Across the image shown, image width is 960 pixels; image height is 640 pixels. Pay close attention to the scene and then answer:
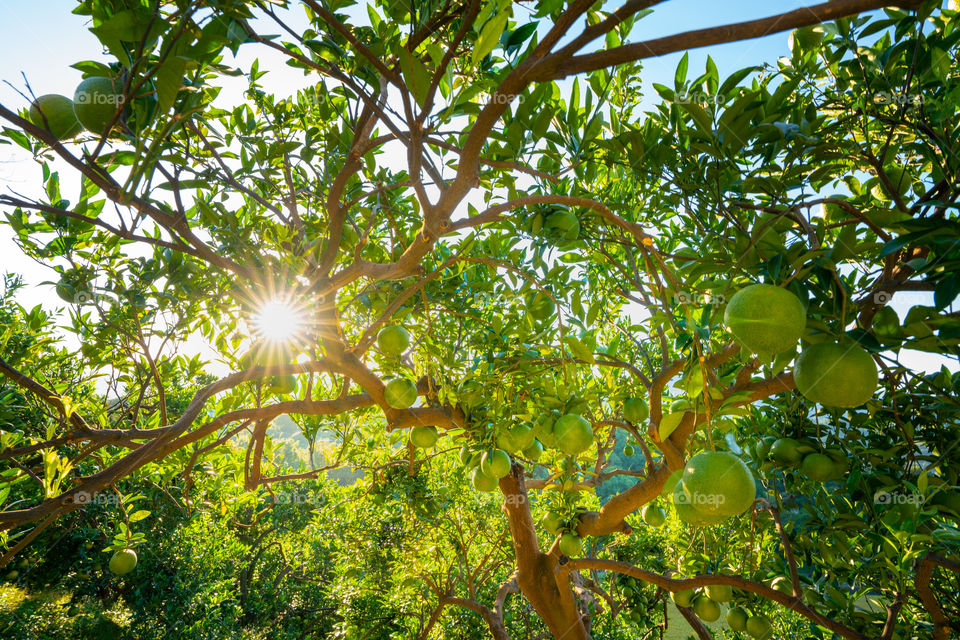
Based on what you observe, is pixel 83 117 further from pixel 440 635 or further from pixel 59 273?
pixel 440 635

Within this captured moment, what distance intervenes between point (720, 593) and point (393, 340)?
203 cm

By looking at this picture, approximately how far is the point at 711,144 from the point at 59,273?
7.95 feet

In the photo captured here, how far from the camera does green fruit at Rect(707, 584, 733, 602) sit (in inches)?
88.5

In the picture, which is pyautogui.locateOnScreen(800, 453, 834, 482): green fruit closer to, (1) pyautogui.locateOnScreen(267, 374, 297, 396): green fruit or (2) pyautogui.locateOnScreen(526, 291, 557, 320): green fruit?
(2) pyautogui.locateOnScreen(526, 291, 557, 320): green fruit

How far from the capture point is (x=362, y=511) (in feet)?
16.2

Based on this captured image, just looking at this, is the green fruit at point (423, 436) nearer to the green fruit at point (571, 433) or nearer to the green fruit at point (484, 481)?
the green fruit at point (484, 481)

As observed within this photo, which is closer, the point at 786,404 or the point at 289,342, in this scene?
the point at 786,404

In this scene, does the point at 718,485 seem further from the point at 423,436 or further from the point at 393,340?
the point at 423,436

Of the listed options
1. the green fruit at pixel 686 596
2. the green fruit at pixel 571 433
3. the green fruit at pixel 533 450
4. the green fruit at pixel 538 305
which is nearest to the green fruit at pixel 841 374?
the green fruit at pixel 571 433

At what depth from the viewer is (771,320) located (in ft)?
2.85

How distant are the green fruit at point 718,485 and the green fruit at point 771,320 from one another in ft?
1.02

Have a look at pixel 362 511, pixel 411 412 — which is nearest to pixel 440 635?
pixel 362 511

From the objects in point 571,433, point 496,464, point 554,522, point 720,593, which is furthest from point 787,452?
point 554,522

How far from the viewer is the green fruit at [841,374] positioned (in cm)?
95
